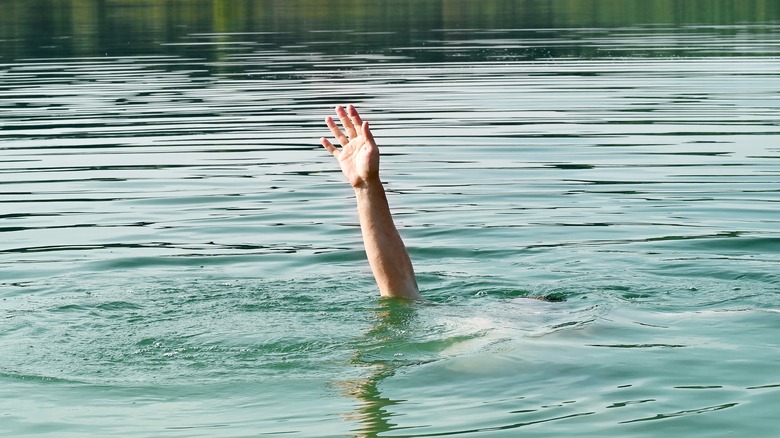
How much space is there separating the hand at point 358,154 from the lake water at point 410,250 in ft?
2.55

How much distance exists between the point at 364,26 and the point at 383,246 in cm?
3002

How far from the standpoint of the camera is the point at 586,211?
10.7m

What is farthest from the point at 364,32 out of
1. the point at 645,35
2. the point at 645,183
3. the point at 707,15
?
the point at 645,183

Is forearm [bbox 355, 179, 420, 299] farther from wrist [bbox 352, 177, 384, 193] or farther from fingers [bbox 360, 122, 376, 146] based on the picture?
fingers [bbox 360, 122, 376, 146]

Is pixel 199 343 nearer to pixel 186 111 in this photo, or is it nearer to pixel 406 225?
pixel 406 225

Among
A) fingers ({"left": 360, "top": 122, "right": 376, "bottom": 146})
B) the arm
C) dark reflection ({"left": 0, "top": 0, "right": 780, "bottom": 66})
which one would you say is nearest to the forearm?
the arm

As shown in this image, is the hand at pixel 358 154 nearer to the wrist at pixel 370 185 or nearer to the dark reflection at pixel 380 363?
the wrist at pixel 370 185

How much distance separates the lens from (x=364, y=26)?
36594 millimetres

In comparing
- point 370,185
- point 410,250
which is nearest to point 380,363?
point 370,185

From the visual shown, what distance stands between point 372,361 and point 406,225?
405cm

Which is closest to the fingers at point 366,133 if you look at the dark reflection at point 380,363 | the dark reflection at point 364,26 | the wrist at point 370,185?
the wrist at point 370,185

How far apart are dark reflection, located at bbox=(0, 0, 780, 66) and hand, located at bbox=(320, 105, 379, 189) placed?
16407 millimetres

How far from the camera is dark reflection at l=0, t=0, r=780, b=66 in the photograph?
27.2 m

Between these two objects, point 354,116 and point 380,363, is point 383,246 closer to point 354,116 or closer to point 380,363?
point 354,116
